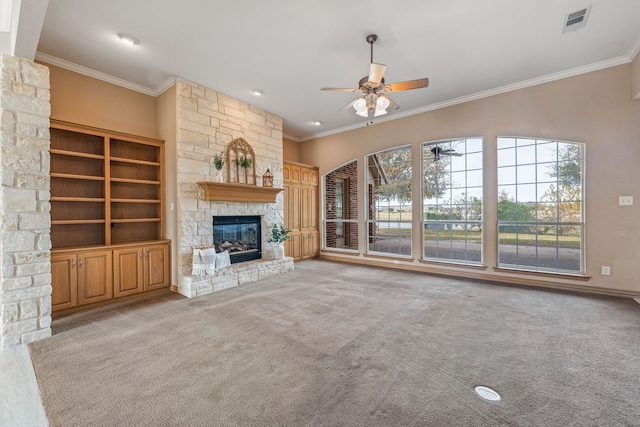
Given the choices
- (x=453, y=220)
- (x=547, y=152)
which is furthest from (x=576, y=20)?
(x=453, y=220)

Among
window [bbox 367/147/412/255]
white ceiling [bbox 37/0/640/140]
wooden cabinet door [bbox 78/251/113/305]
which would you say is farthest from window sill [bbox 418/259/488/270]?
wooden cabinet door [bbox 78/251/113/305]

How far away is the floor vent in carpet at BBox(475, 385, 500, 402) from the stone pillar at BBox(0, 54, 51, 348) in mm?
4024

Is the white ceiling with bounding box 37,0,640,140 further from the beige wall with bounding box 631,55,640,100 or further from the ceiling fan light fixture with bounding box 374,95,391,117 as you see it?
the ceiling fan light fixture with bounding box 374,95,391,117

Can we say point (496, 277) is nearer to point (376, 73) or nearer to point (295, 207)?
point (376, 73)

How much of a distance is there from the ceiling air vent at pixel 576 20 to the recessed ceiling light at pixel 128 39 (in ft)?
16.2

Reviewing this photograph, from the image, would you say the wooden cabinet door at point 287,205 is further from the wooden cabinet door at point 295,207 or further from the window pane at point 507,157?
the window pane at point 507,157

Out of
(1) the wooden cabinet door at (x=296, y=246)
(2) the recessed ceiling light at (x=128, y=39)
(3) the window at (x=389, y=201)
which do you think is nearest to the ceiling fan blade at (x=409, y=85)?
(3) the window at (x=389, y=201)

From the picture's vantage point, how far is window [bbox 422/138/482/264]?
4984 millimetres

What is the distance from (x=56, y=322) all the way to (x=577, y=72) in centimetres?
772

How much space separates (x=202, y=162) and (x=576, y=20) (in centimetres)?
518

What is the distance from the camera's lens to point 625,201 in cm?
374

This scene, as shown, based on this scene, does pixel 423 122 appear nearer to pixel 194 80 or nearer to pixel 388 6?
pixel 388 6

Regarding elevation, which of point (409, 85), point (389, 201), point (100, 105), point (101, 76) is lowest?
point (389, 201)

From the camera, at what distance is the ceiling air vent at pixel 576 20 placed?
2.82 meters
